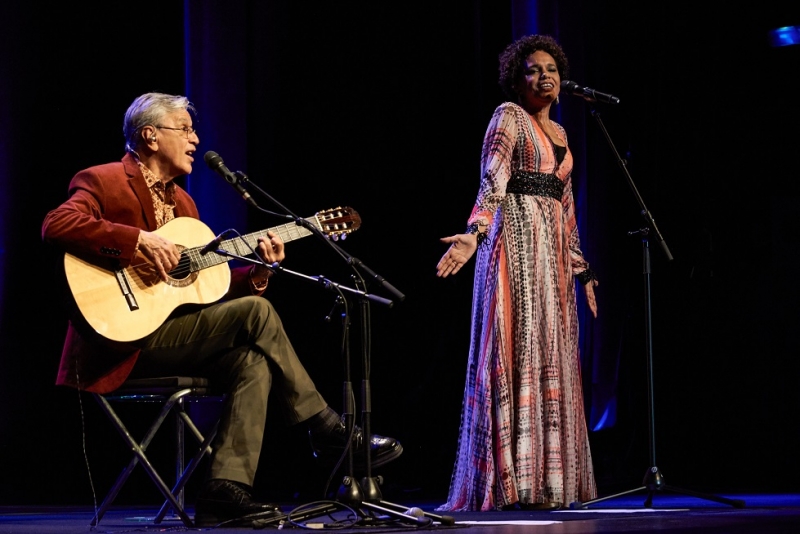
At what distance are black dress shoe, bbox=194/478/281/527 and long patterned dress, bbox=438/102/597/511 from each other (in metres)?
1.17

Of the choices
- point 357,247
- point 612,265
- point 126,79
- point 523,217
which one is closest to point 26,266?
point 126,79

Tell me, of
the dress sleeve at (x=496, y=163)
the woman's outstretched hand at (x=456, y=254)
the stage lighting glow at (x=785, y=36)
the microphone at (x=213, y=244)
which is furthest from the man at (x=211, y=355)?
the stage lighting glow at (x=785, y=36)

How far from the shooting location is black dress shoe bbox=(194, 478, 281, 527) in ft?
10.2

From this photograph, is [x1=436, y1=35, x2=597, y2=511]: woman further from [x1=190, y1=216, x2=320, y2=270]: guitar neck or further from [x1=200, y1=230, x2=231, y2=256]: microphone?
[x1=200, y1=230, x2=231, y2=256]: microphone

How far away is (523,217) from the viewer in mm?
4148

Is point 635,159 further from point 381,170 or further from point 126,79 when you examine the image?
point 126,79

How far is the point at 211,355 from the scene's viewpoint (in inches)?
133

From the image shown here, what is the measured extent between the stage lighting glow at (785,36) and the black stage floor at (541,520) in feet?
8.05

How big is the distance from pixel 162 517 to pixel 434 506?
1290 mm

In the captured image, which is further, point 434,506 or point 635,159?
point 635,159

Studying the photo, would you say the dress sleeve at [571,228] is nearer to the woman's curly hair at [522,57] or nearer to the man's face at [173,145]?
the woman's curly hair at [522,57]

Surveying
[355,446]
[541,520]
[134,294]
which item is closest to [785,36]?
[541,520]

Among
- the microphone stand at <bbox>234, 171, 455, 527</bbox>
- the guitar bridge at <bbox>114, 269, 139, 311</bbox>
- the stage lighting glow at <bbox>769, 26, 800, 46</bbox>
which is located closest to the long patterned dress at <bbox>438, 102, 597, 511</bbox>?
the microphone stand at <bbox>234, 171, 455, 527</bbox>

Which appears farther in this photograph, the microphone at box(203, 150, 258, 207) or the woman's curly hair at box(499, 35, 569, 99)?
the woman's curly hair at box(499, 35, 569, 99)
